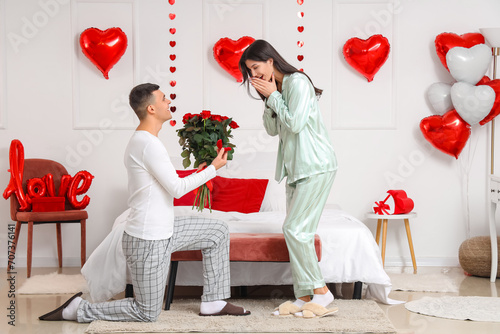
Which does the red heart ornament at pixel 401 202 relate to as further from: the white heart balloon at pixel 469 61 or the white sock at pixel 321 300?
the white sock at pixel 321 300

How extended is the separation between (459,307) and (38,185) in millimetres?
3178

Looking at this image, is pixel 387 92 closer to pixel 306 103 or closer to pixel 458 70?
pixel 458 70

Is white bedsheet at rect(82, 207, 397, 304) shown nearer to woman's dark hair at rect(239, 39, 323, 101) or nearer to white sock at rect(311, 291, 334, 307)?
white sock at rect(311, 291, 334, 307)

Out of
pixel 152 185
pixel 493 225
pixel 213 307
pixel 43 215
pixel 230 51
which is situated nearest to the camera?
pixel 152 185

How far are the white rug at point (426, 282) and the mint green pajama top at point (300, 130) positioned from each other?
1392 mm

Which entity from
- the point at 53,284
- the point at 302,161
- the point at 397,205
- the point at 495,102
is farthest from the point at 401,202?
the point at 53,284

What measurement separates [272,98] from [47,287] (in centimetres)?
212

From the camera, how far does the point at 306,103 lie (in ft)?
10.7

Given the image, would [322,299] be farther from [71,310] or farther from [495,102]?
[495,102]

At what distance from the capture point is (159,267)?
321 centimetres

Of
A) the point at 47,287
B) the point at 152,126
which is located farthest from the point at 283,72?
the point at 47,287

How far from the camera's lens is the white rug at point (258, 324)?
3166mm

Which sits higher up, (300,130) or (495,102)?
(495,102)

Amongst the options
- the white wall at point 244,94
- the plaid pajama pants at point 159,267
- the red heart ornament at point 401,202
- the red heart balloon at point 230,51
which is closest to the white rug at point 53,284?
the white wall at point 244,94
